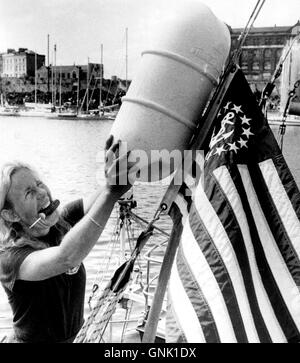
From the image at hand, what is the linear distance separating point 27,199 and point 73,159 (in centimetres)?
2773

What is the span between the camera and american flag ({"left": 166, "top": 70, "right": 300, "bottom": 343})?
6.66 ft

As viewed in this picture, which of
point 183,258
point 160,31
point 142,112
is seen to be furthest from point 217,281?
point 160,31

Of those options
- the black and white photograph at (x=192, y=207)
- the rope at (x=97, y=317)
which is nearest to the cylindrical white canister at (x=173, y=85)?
the black and white photograph at (x=192, y=207)

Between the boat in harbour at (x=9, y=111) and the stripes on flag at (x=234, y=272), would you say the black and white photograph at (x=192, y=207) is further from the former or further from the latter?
the boat in harbour at (x=9, y=111)

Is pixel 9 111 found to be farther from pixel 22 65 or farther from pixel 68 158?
pixel 68 158

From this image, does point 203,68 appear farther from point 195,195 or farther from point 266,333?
point 266,333

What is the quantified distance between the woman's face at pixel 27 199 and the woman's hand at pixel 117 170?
0.47 m

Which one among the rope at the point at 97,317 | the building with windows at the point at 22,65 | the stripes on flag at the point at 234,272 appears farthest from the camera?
the building with windows at the point at 22,65

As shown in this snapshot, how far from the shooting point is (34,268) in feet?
6.75

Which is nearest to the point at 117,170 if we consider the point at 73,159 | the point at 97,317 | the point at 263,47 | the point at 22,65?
the point at 97,317

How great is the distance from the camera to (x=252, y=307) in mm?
2066

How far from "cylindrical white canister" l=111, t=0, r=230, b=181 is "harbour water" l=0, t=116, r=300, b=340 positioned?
3.45 meters

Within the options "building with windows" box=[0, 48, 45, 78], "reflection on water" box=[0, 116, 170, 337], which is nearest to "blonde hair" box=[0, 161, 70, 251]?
"reflection on water" box=[0, 116, 170, 337]

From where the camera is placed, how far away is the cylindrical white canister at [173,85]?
204cm
